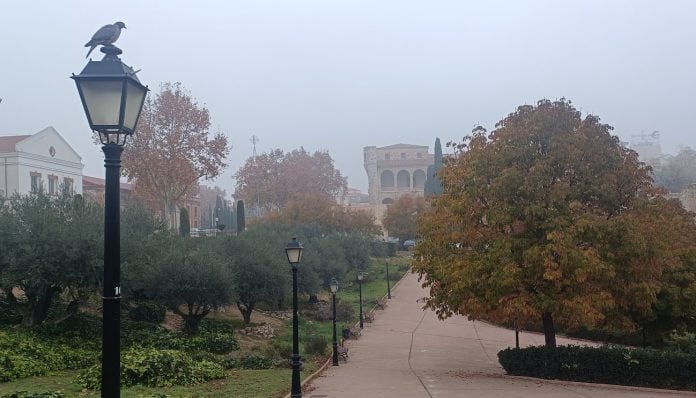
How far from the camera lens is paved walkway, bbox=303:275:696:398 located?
48.7ft

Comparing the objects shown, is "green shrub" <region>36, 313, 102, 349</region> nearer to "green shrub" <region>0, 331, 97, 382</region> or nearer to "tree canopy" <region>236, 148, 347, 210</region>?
"green shrub" <region>0, 331, 97, 382</region>

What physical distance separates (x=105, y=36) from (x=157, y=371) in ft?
37.7

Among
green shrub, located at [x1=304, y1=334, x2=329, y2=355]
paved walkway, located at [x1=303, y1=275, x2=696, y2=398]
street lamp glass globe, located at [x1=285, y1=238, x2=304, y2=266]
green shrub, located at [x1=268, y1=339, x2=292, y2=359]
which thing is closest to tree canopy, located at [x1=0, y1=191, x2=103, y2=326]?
green shrub, located at [x1=268, y1=339, x2=292, y2=359]

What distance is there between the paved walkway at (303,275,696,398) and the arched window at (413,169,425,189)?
74.3 meters

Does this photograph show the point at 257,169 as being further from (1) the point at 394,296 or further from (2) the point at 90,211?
(2) the point at 90,211

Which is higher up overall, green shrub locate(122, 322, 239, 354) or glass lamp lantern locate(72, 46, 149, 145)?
glass lamp lantern locate(72, 46, 149, 145)

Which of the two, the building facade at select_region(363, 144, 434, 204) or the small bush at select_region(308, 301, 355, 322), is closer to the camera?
the small bush at select_region(308, 301, 355, 322)

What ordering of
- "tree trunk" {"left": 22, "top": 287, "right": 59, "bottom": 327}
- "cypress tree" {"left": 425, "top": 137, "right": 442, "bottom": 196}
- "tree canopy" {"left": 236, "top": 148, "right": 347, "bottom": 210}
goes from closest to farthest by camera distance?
"tree trunk" {"left": 22, "top": 287, "right": 59, "bottom": 327}, "tree canopy" {"left": 236, "top": 148, "right": 347, "bottom": 210}, "cypress tree" {"left": 425, "top": 137, "right": 442, "bottom": 196}

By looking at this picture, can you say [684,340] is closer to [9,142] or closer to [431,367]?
[431,367]

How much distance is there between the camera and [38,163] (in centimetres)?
4403

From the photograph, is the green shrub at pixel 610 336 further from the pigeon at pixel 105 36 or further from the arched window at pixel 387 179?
the arched window at pixel 387 179

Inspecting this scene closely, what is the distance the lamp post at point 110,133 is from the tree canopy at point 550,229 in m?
13.0

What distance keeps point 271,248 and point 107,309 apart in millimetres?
26593

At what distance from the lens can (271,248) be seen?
1207 inches
